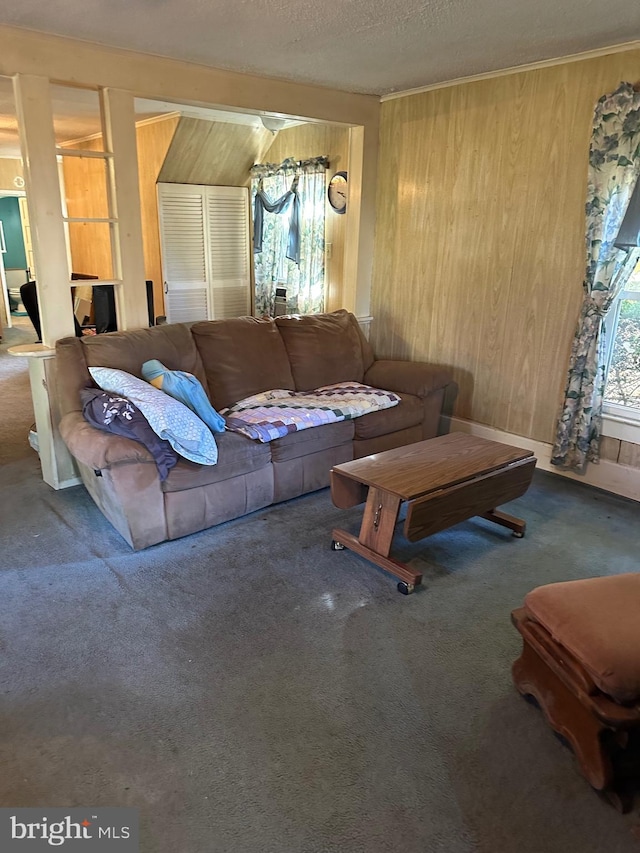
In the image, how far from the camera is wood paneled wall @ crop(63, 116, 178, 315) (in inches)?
227

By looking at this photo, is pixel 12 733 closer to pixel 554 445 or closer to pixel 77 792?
pixel 77 792

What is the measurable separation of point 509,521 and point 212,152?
471 centimetres

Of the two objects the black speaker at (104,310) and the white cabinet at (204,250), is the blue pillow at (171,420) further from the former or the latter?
the white cabinet at (204,250)

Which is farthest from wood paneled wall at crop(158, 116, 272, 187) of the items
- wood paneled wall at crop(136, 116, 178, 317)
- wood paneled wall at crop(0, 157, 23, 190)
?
wood paneled wall at crop(0, 157, 23, 190)

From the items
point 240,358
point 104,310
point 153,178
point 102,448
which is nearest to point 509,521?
point 240,358

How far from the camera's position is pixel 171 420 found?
8.78ft

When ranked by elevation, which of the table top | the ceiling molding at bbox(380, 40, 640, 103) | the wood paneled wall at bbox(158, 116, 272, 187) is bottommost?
the table top

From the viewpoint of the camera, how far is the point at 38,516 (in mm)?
3127

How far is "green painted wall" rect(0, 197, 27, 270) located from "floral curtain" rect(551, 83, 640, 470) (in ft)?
33.3

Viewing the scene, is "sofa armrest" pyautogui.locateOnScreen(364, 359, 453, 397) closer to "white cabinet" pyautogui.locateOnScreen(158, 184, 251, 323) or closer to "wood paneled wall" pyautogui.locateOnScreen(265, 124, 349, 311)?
"wood paneled wall" pyautogui.locateOnScreen(265, 124, 349, 311)

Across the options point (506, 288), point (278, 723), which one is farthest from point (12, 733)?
point (506, 288)

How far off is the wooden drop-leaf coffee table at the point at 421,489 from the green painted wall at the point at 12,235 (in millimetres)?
10149

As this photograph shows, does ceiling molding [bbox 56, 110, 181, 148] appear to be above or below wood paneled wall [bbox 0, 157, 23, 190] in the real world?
above

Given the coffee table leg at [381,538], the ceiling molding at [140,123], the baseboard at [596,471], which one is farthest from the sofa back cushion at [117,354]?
the ceiling molding at [140,123]
